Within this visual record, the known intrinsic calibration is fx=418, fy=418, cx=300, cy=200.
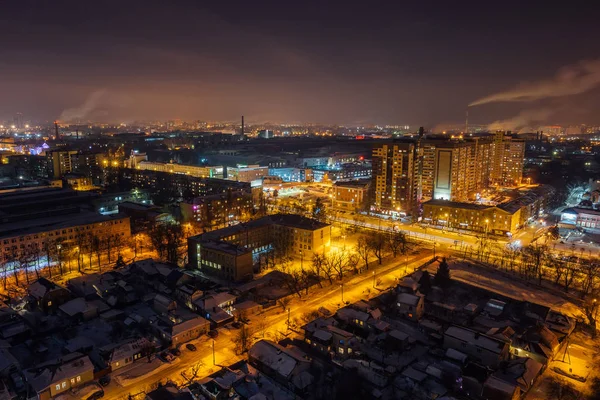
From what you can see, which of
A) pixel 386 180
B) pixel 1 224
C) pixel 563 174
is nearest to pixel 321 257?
pixel 386 180

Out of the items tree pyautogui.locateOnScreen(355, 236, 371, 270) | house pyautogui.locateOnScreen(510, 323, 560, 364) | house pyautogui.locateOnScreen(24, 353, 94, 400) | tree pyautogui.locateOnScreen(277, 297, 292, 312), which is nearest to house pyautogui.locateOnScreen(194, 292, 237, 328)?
tree pyautogui.locateOnScreen(277, 297, 292, 312)

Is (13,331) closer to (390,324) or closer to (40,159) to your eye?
(390,324)

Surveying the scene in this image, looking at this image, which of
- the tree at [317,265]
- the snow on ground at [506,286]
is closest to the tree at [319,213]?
the tree at [317,265]

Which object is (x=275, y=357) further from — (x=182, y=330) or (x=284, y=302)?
(x=284, y=302)

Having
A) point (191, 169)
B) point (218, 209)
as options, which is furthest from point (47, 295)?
point (191, 169)

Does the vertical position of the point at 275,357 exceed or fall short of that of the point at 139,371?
it exceeds it
